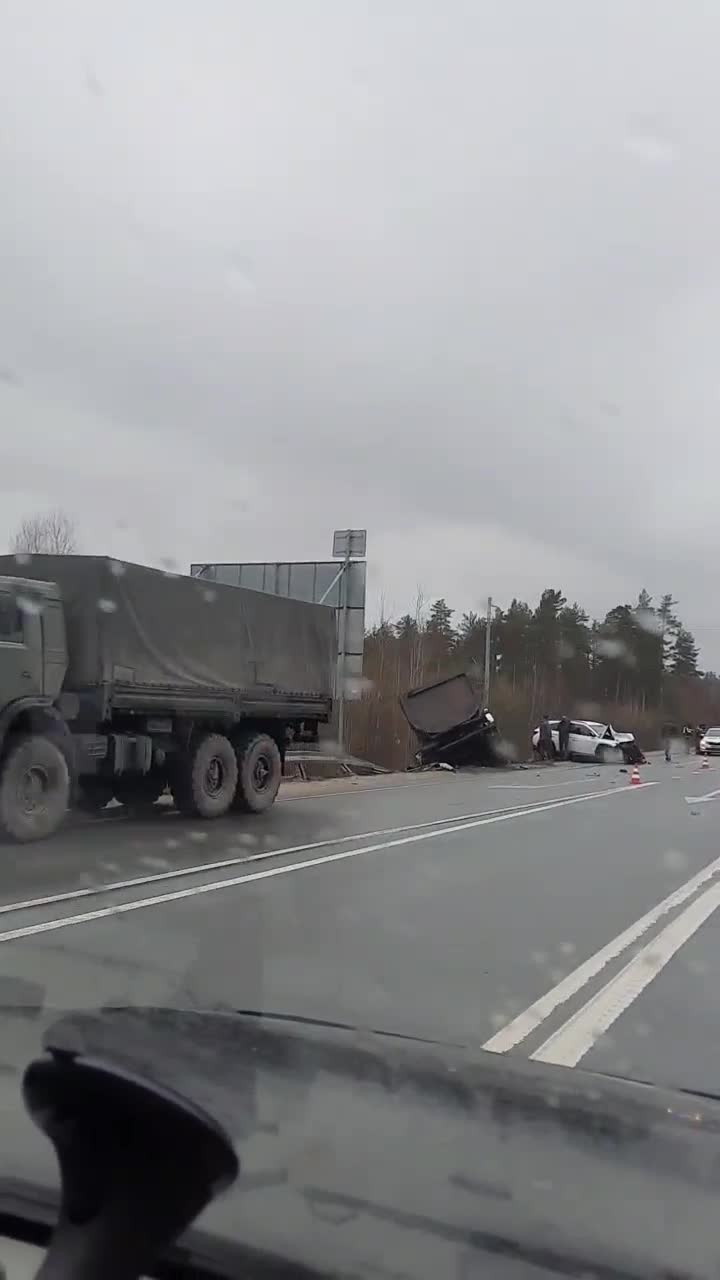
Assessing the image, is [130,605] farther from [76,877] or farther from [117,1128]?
[117,1128]

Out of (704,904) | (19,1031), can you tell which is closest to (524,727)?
(704,904)

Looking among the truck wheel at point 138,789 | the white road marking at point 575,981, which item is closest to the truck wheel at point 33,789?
the truck wheel at point 138,789

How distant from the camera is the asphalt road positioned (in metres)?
5.52

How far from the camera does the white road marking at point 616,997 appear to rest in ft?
16.6

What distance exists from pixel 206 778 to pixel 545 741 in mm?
23760

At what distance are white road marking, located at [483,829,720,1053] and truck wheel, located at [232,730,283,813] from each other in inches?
273

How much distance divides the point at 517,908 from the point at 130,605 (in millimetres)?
6525

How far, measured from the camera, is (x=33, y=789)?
38.7 feet

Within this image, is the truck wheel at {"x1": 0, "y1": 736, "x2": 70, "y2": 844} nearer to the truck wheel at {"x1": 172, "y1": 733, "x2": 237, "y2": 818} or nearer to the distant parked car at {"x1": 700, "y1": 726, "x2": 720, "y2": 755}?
the truck wheel at {"x1": 172, "y1": 733, "x2": 237, "y2": 818}

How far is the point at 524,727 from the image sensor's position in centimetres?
3834

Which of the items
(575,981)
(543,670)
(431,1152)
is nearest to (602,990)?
(575,981)

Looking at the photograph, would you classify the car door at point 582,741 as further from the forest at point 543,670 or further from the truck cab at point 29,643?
the truck cab at point 29,643

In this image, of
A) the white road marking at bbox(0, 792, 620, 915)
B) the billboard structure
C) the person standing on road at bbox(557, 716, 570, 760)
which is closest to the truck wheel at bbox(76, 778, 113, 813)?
A: the white road marking at bbox(0, 792, 620, 915)

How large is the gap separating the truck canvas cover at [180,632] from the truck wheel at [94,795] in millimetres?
1687
